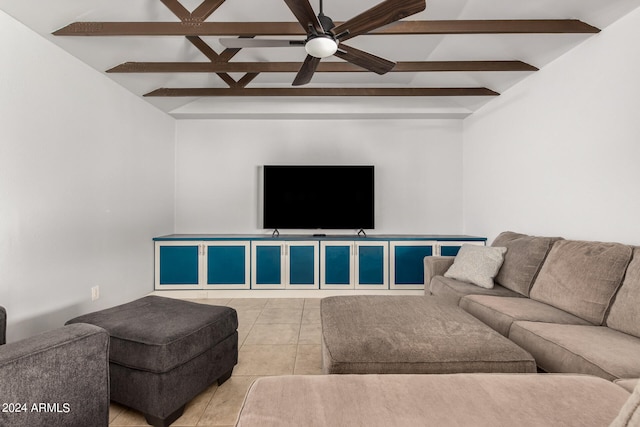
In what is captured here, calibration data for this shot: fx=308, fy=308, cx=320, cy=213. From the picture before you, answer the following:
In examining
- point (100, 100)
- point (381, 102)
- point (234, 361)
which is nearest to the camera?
point (234, 361)

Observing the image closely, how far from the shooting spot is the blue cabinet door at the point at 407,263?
12.9 ft

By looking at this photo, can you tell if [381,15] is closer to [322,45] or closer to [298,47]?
[322,45]

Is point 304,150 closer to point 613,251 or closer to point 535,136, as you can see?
point 535,136

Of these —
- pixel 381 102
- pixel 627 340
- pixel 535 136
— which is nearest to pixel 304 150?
pixel 381 102

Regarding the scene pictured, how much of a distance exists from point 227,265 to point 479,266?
9.39 feet

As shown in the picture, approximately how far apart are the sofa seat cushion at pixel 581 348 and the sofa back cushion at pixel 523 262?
0.69 metres

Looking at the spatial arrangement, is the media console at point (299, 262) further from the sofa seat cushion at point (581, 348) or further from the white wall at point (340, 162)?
the sofa seat cushion at point (581, 348)

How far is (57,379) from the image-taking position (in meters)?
1.10

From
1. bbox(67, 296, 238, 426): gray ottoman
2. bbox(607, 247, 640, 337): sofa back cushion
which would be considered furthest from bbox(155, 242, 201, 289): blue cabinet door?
bbox(607, 247, 640, 337): sofa back cushion

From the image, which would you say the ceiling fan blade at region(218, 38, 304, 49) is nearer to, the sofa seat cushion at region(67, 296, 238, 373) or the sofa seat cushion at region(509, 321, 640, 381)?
the sofa seat cushion at region(67, 296, 238, 373)

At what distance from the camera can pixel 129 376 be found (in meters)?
1.62

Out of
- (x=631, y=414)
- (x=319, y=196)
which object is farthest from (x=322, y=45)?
(x=319, y=196)

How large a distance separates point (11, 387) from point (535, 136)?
13.0 ft

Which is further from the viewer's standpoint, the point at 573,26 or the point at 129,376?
the point at 573,26
